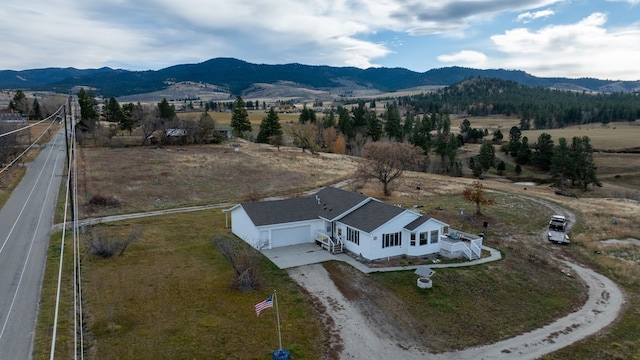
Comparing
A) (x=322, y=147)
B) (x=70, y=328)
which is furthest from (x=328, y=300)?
(x=322, y=147)

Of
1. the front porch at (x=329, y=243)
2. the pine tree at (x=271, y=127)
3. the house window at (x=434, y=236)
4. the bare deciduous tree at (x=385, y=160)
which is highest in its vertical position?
the pine tree at (x=271, y=127)

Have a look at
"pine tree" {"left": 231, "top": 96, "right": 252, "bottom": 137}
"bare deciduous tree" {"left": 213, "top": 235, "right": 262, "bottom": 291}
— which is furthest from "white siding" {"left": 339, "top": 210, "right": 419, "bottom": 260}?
"pine tree" {"left": 231, "top": 96, "right": 252, "bottom": 137}

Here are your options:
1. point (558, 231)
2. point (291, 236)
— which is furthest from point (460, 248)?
point (558, 231)

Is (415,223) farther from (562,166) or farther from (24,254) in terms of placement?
(562,166)

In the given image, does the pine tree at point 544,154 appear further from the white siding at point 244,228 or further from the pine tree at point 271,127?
the white siding at point 244,228

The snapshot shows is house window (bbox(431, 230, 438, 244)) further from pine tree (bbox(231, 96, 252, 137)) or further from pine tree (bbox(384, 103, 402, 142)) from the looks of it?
pine tree (bbox(231, 96, 252, 137))

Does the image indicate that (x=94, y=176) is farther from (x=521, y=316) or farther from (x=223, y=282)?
(x=521, y=316)

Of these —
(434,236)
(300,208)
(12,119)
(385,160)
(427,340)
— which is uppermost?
(12,119)

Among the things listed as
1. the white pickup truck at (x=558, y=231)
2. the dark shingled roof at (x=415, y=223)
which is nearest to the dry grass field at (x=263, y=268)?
the white pickup truck at (x=558, y=231)
